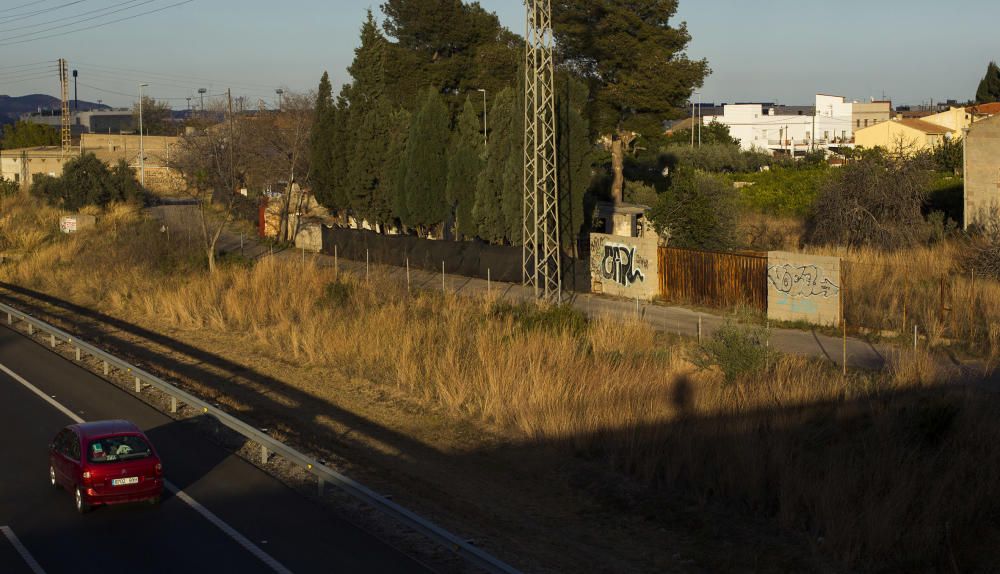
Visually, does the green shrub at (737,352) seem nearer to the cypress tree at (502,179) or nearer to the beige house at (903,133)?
the cypress tree at (502,179)

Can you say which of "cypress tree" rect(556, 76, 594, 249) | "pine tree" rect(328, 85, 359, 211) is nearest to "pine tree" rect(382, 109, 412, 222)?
"pine tree" rect(328, 85, 359, 211)

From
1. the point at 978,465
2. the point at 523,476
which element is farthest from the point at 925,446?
the point at 523,476

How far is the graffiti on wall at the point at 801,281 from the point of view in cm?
2738

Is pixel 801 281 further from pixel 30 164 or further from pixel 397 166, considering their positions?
pixel 30 164

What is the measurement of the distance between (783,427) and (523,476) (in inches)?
170

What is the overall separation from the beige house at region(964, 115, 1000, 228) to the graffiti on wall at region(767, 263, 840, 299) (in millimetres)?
13209

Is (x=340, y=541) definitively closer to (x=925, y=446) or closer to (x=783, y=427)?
(x=783, y=427)

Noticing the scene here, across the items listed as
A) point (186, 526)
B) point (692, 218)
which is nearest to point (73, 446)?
point (186, 526)

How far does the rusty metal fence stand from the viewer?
3011cm

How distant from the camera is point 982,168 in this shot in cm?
3759

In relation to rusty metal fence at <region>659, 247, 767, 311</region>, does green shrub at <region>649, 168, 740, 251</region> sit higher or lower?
higher

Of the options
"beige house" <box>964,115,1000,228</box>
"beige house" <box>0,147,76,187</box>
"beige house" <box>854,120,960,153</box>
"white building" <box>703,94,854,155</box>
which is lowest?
"beige house" <box>964,115,1000,228</box>

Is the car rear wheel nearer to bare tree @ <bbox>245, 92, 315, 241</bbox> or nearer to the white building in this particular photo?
bare tree @ <bbox>245, 92, 315, 241</bbox>

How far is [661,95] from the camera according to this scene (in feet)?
166
